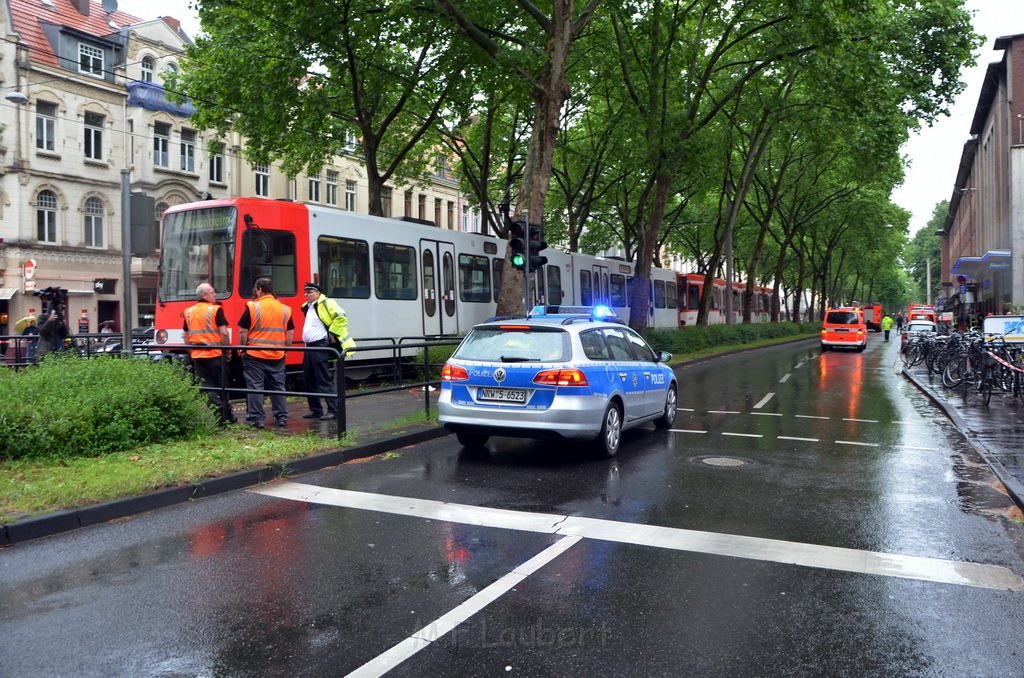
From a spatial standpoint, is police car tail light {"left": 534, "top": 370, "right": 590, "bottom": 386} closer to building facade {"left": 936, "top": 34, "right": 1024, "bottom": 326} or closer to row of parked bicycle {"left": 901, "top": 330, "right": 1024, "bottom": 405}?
row of parked bicycle {"left": 901, "top": 330, "right": 1024, "bottom": 405}

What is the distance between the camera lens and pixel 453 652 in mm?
3576

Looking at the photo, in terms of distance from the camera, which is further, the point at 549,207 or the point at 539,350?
the point at 549,207

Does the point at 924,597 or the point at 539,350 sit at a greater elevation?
the point at 539,350

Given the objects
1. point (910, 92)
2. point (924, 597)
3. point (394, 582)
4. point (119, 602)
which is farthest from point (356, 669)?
point (910, 92)

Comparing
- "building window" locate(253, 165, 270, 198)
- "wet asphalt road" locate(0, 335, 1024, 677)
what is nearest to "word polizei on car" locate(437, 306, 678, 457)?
"wet asphalt road" locate(0, 335, 1024, 677)

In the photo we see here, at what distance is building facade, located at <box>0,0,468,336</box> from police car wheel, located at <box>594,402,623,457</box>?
21.3 m

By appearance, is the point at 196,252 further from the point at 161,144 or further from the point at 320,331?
the point at 161,144

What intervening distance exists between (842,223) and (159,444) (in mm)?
48256

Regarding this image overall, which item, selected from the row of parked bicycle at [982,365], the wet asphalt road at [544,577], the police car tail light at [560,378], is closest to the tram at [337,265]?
the police car tail light at [560,378]

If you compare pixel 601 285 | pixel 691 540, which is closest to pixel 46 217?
pixel 601 285

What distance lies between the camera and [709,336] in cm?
3094

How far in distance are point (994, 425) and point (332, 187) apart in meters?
36.2

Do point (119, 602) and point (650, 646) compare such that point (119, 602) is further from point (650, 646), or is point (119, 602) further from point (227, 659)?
point (650, 646)

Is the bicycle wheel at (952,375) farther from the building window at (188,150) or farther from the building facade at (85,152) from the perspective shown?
the building window at (188,150)
